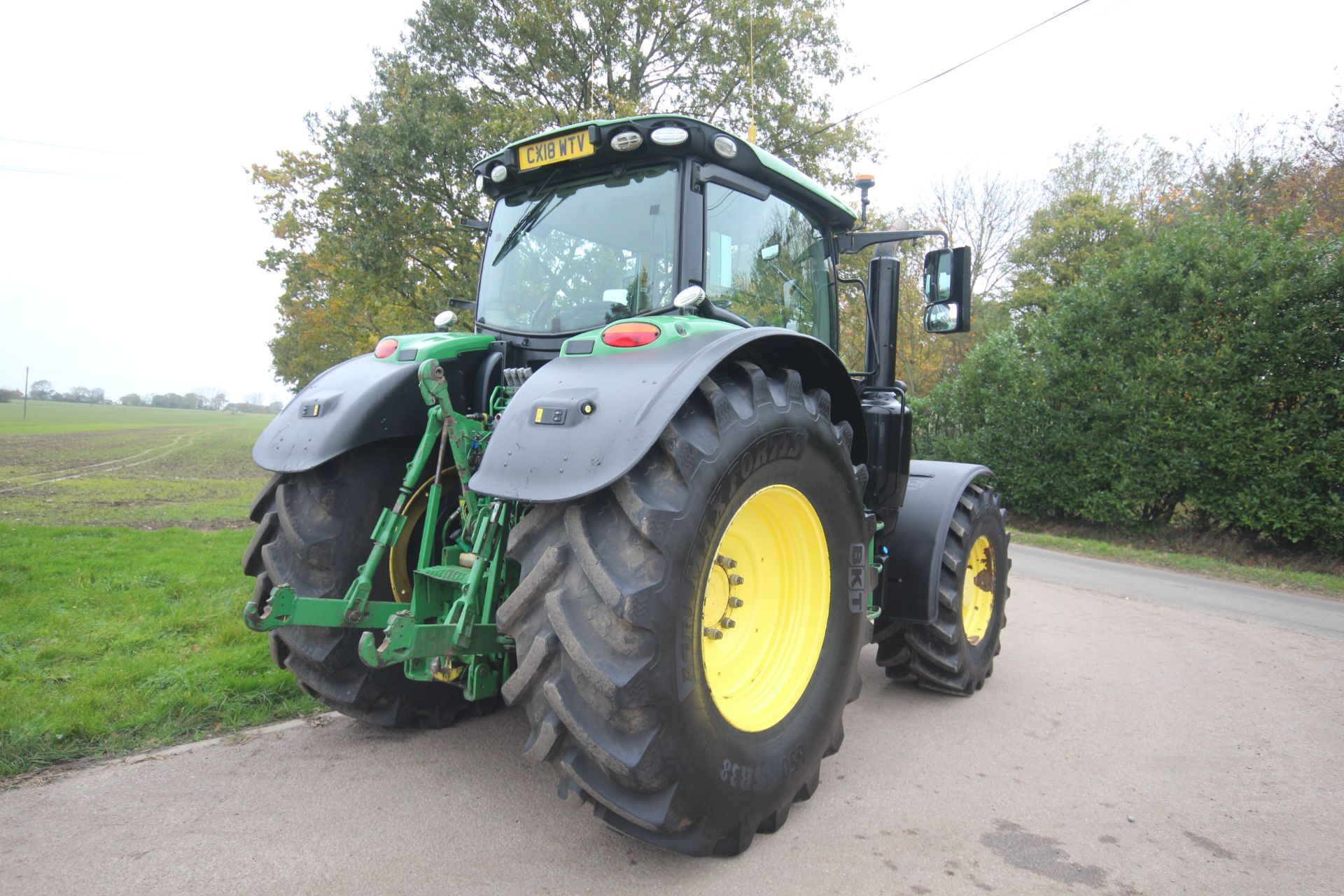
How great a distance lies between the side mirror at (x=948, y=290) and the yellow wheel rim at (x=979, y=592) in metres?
1.41

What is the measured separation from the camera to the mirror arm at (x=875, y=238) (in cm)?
377

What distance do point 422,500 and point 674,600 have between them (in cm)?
157

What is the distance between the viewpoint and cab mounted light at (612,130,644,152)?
2.96m

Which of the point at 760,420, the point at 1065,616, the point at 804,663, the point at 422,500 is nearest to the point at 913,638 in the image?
the point at 804,663

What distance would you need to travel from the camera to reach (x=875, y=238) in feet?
12.8

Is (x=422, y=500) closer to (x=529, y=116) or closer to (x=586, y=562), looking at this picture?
(x=586, y=562)

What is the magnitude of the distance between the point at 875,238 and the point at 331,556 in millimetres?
2856

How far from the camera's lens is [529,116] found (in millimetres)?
11617

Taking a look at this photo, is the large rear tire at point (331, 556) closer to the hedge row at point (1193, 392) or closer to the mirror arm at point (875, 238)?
the mirror arm at point (875, 238)

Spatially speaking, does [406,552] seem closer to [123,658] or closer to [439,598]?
[439,598]

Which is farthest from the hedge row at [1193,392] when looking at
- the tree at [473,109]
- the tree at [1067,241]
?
the tree at [1067,241]

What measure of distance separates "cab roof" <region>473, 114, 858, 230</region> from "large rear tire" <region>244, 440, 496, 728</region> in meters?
1.29

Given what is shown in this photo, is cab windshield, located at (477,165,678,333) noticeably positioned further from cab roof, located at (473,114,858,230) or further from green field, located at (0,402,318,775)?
green field, located at (0,402,318,775)

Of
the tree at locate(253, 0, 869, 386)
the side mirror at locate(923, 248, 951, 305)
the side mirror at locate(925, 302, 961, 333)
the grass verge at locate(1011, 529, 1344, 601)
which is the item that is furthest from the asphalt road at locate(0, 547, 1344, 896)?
the tree at locate(253, 0, 869, 386)
